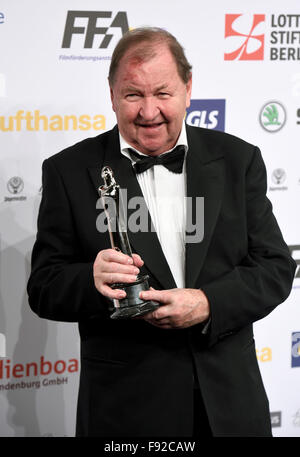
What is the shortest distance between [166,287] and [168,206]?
23cm

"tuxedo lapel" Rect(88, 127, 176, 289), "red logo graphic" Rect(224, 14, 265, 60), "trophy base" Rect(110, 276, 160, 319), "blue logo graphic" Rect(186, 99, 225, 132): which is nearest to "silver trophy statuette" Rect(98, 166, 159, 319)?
"trophy base" Rect(110, 276, 160, 319)

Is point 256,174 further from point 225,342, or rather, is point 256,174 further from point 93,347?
point 93,347

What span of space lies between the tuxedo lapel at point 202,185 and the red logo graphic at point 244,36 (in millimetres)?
1202

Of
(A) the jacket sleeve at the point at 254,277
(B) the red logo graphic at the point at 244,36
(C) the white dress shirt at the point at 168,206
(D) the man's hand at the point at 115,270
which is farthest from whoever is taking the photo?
(B) the red logo graphic at the point at 244,36

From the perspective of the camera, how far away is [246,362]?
1.86 metres

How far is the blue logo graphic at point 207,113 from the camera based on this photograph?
9.89 ft

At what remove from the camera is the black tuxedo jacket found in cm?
175

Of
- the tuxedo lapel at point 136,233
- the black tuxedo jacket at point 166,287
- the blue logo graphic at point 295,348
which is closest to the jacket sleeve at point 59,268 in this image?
the black tuxedo jacket at point 166,287

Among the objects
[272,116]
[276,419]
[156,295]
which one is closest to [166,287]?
[156,295]

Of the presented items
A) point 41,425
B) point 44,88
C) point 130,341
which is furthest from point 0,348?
point 130,341

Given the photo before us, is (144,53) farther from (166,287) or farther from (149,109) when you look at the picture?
(166,287)

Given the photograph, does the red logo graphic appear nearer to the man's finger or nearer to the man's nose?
the man's nose

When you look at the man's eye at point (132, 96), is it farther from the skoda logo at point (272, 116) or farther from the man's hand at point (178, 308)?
the skoda logo at point (272, 116)
